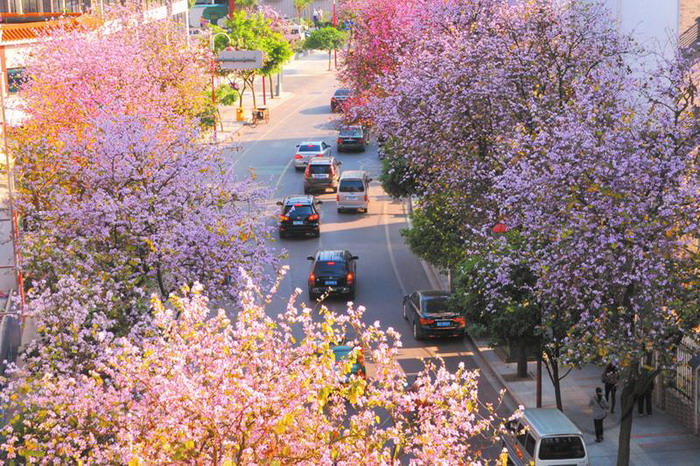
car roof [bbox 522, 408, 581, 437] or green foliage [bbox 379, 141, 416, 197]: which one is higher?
green foliage [bbox 379, 141, 416, 197]

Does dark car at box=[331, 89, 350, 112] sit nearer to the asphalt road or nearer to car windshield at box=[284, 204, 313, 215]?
the asphalt road

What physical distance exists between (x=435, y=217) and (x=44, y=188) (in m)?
11.5

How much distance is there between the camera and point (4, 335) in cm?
2222

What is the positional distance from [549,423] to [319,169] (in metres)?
30.6

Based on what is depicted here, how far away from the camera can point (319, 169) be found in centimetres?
5069

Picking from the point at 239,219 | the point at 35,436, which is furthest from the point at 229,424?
the point at 239,219

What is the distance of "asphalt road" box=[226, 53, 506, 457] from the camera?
31.1 meters

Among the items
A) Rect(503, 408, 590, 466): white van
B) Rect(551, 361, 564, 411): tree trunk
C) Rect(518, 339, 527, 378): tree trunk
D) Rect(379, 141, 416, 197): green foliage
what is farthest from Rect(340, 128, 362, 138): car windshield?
Rect(503, 408, 590, 466): white van

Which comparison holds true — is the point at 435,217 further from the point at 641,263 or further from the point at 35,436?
the point at 35,436

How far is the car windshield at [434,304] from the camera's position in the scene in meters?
31.0

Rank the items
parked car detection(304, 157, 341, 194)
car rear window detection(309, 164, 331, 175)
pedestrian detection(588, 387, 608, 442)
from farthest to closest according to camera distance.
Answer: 1. car rear window detection(309, 164, 331, 175)
2. parked car detection(304, 157, 341, 194)
3. pedestrian detection(588, 387, 608, 442)

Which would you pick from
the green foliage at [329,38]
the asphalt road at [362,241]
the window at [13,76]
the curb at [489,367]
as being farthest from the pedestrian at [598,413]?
the green foliage at [329,38]

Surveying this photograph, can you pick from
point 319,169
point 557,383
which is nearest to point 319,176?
point 319,169

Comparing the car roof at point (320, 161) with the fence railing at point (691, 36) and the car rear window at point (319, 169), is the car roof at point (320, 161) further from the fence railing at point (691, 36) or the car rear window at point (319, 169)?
the fence railing at point (691, 36)
